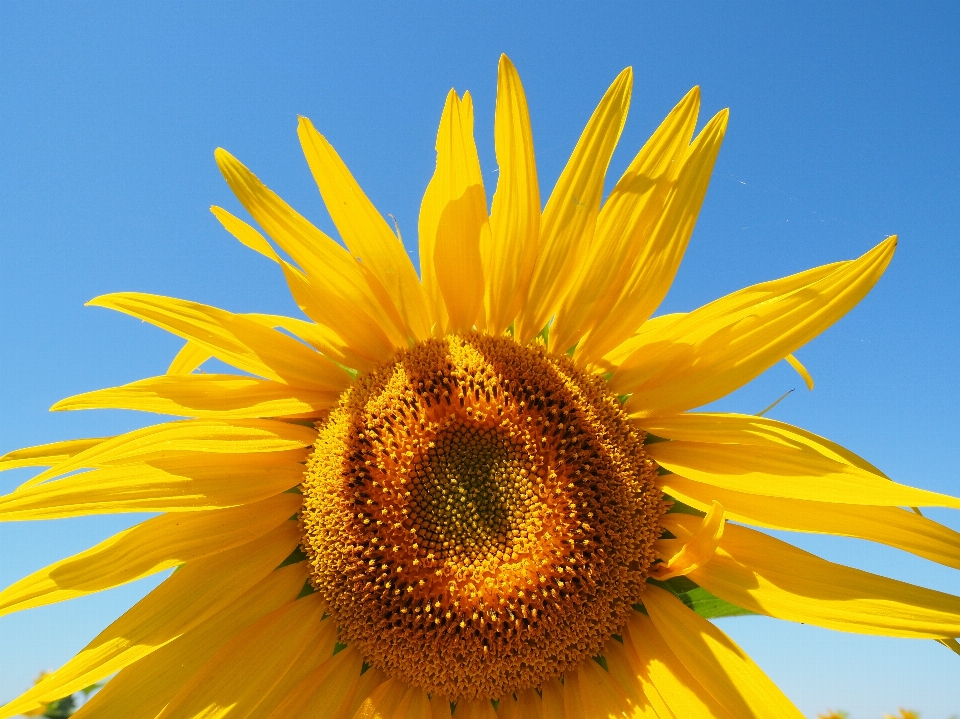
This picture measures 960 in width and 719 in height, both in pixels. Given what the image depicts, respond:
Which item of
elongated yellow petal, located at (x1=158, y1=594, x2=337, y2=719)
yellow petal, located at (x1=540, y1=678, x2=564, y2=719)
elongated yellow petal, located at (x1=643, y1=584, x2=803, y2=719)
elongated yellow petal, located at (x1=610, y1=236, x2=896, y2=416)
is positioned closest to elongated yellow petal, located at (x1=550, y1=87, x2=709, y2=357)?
elongated yellow petal, located at (x1=610, y1=236, x2=896, y2=416)

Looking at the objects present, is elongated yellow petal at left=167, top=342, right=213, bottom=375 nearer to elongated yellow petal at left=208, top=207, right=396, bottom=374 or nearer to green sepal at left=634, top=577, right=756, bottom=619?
elongated yellow petal at left=208, top=207, right=396, bottom=374

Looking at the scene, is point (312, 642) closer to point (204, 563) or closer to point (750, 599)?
point (204, 563)

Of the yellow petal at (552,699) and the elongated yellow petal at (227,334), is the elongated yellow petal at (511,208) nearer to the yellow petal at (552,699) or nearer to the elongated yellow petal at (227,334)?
the elongated yellow petal at (227,334)

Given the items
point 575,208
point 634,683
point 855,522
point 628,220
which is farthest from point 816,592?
point 575,208

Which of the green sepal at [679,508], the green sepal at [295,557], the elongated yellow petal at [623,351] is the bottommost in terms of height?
the green sepal at [679,508]

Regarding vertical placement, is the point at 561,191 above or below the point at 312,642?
above

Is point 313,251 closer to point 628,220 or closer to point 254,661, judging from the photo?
point 628,220

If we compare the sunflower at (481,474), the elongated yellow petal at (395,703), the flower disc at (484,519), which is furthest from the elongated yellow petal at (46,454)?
the elongated yellow petal at (395,703)

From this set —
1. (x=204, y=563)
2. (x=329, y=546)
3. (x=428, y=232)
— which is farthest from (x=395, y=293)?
(x=204, y=563)
